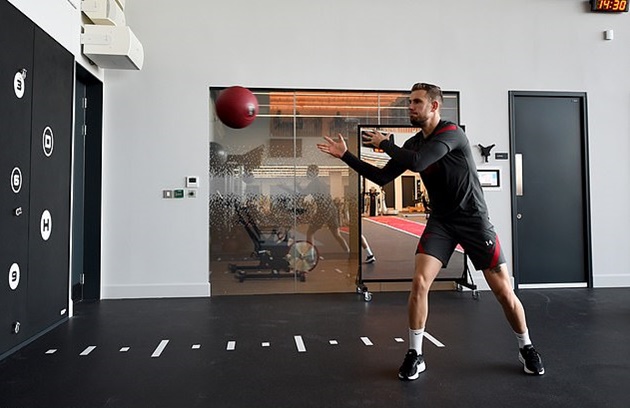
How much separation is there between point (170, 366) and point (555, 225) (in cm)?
508

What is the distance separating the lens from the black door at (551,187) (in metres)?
5.88

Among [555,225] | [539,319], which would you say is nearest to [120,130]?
[539,319]

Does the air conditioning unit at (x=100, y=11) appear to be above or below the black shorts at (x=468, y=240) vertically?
above

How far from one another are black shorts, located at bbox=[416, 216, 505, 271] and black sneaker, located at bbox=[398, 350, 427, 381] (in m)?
0.58

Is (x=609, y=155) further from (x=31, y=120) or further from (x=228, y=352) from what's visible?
(x=31, y=120)

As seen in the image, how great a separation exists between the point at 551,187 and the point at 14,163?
5.84m

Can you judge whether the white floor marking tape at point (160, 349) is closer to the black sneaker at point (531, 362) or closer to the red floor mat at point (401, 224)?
the black sneaker at point (531, 362)

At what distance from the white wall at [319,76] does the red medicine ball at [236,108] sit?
168 cm

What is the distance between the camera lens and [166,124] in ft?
17.6

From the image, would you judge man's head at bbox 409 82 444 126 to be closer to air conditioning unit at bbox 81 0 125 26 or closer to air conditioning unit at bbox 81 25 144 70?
A: air conditioning unit at bbox 81 25 144 70

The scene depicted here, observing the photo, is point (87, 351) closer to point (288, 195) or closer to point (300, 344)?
point (300, 344)

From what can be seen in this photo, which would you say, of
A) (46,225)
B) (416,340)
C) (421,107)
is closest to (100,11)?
(46,225)

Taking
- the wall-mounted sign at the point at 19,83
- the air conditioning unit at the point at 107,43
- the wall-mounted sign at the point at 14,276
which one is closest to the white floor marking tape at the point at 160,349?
the wall-mounted sign at the point at 14,276

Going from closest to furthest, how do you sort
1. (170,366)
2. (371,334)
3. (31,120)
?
(170,366) < (31,120) < (371,334)
